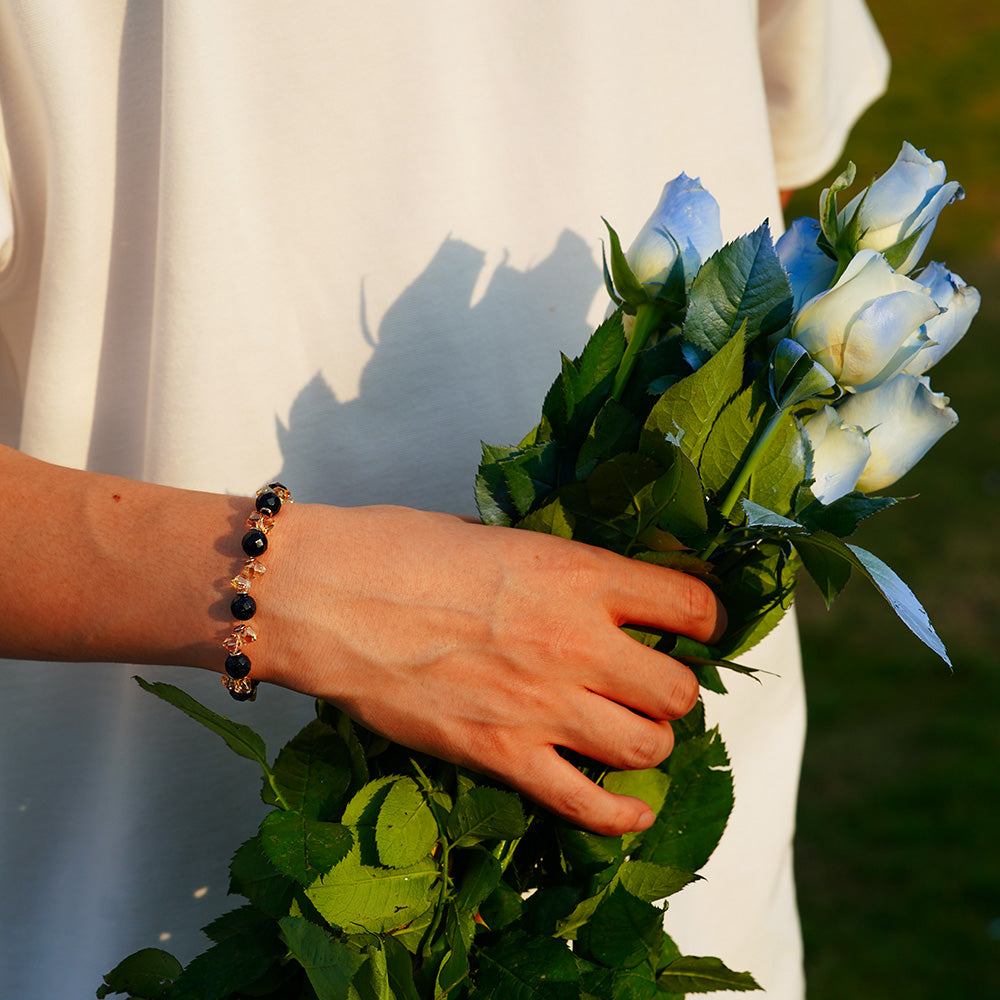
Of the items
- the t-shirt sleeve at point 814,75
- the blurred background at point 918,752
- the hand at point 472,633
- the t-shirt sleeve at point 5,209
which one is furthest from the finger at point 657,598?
the blurred background at point 918,752

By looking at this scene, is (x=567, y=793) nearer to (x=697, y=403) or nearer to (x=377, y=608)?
(x=377, y=608)

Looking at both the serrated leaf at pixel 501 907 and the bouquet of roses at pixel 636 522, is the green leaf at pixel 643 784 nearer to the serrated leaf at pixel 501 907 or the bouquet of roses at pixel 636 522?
the bouquet of roses at pixel 636 522

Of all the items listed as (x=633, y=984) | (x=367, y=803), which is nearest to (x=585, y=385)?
(x=367, y=803)

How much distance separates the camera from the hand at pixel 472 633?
0.72m

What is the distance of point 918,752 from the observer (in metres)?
2.92

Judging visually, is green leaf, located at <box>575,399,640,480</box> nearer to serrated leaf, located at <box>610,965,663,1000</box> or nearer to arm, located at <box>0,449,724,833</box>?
arm, located at <box>0,449,724,833</box>

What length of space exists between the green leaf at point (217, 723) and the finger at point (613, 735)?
0.23 metres

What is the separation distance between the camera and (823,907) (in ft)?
8.52

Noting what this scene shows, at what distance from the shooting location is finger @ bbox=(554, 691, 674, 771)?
75 centimetres

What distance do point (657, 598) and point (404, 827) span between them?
25 centimetres

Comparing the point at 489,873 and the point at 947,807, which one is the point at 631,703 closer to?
the point at 489,873

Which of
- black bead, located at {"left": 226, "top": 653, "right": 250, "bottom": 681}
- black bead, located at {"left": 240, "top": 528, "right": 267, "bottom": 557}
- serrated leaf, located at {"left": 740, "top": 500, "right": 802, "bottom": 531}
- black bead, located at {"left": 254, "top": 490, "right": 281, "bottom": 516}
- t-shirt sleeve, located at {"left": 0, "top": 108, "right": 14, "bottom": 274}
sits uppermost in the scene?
t-shirt sleeve, located at {"left": 0, "top": 108, "right": 14, "bottom": 274}

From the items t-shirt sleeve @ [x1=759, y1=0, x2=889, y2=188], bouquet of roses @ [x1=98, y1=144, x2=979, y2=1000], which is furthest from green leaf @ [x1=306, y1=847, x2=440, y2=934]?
t-shirt sleeve @ [x1=759, y1=0, x2=889, y2=188]

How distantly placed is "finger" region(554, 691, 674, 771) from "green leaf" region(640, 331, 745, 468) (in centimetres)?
19
